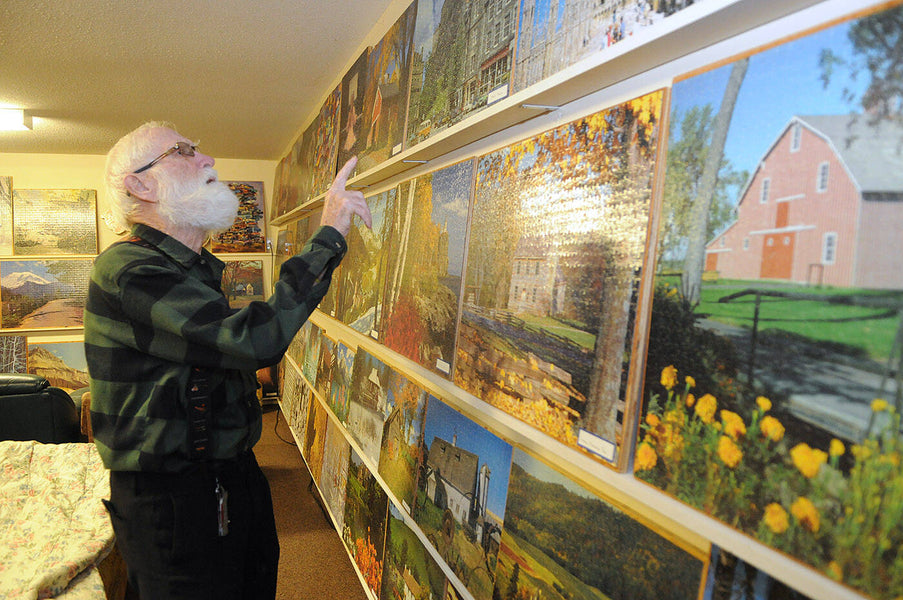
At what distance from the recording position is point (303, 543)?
2.96 m

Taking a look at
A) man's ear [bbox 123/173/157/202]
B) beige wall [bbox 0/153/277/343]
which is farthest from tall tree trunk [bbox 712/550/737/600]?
beige wall [bbox 0/153/277/343]

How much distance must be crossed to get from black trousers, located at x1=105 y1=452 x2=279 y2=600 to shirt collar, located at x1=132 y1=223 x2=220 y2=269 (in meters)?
0.55

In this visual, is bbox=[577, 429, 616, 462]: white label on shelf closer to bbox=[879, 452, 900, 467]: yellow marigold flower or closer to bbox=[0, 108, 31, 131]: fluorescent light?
bbox=[879, 452, 900, 467]: yellow marigold flower

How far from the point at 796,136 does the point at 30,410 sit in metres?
4.01

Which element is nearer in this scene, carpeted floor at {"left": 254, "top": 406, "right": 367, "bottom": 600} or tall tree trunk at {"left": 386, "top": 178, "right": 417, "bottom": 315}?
tall tree trunk at {"left": 386, "top": 178, "right": 417, "bottom": 315}

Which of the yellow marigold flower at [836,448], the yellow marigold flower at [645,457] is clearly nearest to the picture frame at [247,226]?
the yellow marigold flower at [645,457]

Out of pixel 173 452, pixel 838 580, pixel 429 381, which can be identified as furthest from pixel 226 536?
pixel 838 580

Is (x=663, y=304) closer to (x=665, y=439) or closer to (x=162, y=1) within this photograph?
(x=665, y=439)

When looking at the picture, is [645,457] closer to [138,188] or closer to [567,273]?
[567,273]

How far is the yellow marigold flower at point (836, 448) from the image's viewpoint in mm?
551

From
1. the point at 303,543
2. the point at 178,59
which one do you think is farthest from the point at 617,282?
the point at 178,59

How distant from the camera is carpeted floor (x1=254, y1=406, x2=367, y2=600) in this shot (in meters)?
2.55

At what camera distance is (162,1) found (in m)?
2.31

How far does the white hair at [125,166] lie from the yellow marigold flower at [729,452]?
1.47m
